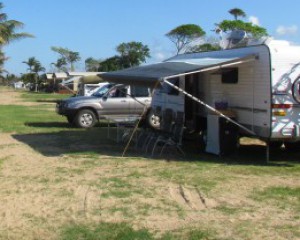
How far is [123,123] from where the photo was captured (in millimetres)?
14727

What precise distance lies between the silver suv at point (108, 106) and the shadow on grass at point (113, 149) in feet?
4.48

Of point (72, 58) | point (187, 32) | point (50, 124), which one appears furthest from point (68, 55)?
point (50, 124)

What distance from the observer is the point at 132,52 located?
79500 millimetres

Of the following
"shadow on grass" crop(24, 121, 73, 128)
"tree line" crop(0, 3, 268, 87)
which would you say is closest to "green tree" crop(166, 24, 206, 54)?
"tree line" crop(0, 3, 268, 87)

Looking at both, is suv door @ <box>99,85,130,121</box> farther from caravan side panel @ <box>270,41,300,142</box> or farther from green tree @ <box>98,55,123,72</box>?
green tree @ <box>98,55,123,72</box>

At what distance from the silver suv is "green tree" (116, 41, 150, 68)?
200 feet

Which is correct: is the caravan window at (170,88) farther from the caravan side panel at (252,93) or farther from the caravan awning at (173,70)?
the caravan side panel at (252,93)

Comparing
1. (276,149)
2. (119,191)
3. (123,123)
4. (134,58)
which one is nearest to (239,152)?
(276,149)

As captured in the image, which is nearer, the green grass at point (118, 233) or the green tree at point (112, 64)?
the green grass at point (118, 233)

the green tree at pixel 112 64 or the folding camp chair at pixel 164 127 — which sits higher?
the green tree at pixel 112 64

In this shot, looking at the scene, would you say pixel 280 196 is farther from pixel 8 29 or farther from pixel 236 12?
pixel 236 12

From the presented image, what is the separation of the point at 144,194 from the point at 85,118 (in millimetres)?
9878

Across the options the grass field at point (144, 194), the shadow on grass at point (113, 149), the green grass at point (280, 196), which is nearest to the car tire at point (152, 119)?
the shadow on grass at point (113, 149)

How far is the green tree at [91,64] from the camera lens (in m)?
89.1
